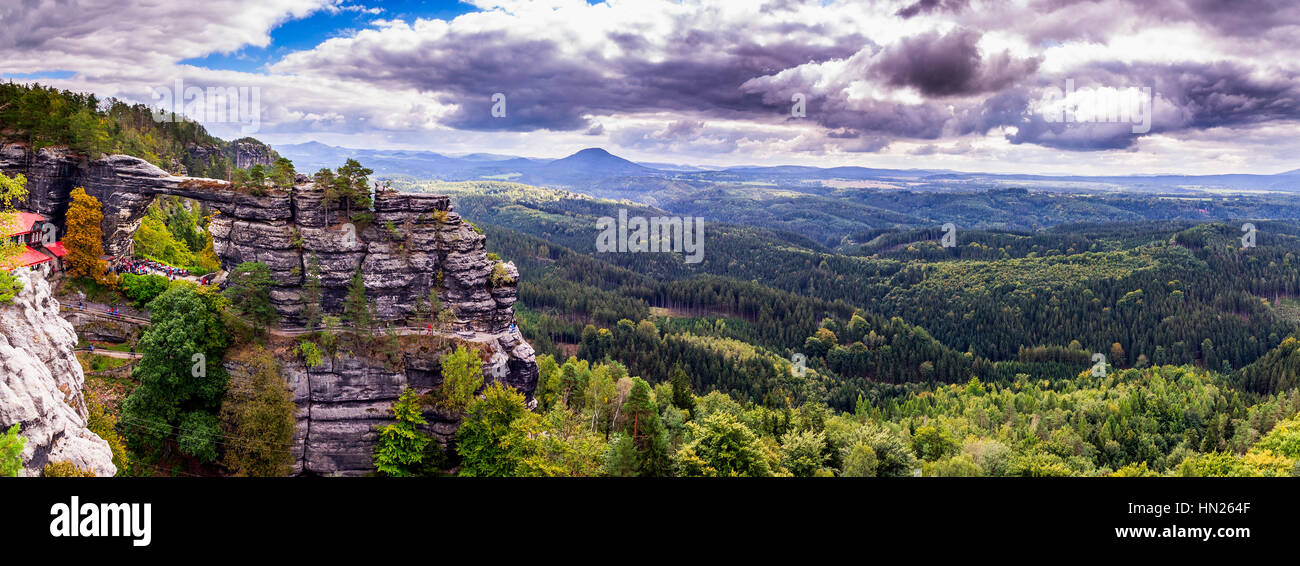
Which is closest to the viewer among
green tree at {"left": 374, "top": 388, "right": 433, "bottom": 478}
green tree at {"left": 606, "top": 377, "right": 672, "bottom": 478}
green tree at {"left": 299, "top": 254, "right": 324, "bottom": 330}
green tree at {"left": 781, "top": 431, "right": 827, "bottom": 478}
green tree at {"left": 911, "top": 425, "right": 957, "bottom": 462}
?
green tree at {"left": 606, "top": 377, "right": 672, "bottom": 478}

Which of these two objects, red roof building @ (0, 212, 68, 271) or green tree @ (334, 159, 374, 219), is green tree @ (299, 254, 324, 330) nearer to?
green tree @ (334, 159, 374, 219)

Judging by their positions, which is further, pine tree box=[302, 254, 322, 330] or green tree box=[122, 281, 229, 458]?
pine tree box=[302, 254, 322, 330]

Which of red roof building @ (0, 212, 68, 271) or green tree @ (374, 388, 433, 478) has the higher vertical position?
red roof building @ (0, 212, 68, 271)

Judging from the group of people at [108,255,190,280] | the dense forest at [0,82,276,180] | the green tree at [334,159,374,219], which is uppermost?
the dense forest at [0,82,276,180]

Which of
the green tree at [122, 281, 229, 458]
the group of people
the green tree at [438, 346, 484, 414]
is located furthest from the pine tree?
the group of people

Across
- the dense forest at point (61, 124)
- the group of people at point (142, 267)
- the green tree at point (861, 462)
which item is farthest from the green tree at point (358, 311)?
the green tree at point (861, 462)

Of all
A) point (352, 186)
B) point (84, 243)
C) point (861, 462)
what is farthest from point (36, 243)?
point (861, 462)

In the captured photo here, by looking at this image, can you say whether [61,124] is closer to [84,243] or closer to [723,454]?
[84,243]
